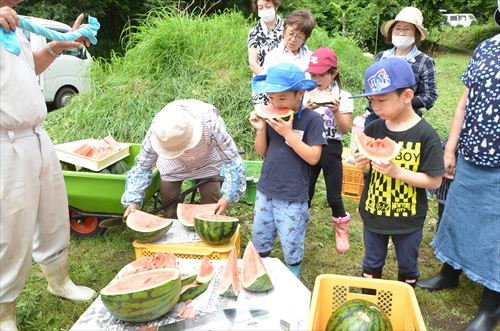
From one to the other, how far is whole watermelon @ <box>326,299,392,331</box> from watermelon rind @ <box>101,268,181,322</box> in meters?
0.81

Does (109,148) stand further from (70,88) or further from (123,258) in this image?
(70,88)

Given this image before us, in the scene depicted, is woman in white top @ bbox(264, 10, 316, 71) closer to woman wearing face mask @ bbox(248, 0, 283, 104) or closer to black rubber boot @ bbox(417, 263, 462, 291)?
woman wearing face mask @ bbox(248, 0, 283, 104)

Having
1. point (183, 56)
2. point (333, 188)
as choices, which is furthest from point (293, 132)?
point (183, 56)

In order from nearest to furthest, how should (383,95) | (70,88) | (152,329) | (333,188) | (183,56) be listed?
(152,329) → (383,95) → (333,188) → (183,56) → (70,88)

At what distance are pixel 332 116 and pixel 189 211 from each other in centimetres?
149

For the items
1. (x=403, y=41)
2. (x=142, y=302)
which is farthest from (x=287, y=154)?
(x=403, y=41)

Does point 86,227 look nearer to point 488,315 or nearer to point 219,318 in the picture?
point 219,318

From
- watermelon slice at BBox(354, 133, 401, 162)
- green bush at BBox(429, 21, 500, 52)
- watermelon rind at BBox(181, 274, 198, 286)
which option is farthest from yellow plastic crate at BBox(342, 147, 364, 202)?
green bush at BBox(429, 21, 500, 52)

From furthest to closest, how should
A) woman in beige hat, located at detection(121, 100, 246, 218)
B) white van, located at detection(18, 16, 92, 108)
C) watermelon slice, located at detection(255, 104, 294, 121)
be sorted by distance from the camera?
white van, located at detection(18, 16, 92, 108), woman in beige hat, located at detection(121, 100, 246, 218), watermelon slice, located at detection(255, 104, 294, 121)

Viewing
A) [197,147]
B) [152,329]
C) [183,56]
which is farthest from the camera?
[183,56]

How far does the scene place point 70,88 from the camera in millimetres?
10750

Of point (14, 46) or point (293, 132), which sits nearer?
point (14, 46)

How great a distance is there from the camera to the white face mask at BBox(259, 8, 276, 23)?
520cm

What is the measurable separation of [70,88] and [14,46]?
9029 mm
